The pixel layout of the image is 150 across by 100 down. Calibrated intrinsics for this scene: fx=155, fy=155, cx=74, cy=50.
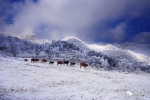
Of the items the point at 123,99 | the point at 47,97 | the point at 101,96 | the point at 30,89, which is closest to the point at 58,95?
the point at 47,97

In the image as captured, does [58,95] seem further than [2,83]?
No

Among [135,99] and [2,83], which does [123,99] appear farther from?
[2,83]

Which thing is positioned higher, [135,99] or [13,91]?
[13,91]

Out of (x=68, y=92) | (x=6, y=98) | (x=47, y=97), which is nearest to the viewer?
(x=6, y=98)

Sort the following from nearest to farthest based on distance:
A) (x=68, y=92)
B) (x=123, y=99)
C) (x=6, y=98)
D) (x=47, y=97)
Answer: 1. (x=6, y=98)
2. (x=47, y=97)
3. (x=123, y=99)
4. (x=68, y=92)

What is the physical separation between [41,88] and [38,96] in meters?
4.11

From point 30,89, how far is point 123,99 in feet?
45.5

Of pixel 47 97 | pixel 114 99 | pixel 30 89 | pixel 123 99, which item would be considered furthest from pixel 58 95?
pixel 123 99

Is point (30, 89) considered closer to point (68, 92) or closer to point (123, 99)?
point (68, 92)

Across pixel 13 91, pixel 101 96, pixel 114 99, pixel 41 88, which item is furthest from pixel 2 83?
pixel 114 99

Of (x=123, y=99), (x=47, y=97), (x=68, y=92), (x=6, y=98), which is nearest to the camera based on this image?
(x=6, y=98)

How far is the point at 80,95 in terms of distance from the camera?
22625mm

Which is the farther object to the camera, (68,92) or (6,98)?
(68,92)

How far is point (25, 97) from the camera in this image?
64.8 ft
